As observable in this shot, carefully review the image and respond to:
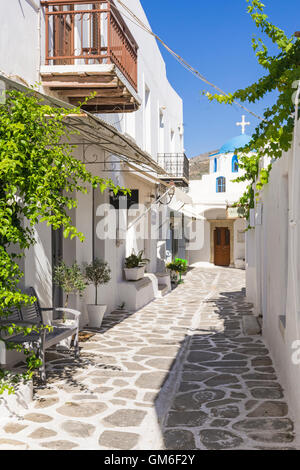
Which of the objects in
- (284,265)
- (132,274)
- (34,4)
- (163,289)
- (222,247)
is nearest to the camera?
(284,265)

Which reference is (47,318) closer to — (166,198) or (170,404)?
(170,404)

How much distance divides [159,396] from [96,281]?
4.52 m

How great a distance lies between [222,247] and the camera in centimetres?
2969

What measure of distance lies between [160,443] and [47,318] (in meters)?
3.90

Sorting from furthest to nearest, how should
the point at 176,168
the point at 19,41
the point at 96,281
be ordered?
the point at 176,168, the point at 96,281, the point at 19,41

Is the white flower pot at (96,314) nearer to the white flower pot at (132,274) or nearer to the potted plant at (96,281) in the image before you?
the potted plant at (96,281)

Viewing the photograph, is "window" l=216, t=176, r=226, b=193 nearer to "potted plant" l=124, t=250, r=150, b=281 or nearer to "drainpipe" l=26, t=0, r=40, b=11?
"potted plant" l=124, t=250, r=150, b=281

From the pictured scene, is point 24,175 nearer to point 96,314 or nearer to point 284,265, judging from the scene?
point 284,265

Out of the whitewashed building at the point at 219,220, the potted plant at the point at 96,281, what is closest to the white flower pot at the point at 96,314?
the potted plant at the point at 96,281

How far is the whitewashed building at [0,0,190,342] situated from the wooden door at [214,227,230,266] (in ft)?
47.6

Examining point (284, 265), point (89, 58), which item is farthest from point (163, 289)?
point (284, 265)

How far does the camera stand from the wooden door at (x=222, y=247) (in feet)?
97.3

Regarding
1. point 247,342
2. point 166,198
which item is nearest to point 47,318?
point 247,342

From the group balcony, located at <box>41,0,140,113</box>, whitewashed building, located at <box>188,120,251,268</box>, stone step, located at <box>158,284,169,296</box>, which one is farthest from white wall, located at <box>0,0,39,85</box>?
whitewashed building, located at <box>188,120,251,268</box>
